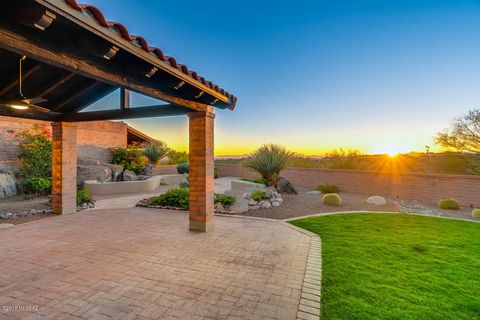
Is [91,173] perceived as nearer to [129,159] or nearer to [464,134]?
[129,159]

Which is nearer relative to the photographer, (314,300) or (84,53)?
(84,53)

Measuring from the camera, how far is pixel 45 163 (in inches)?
395

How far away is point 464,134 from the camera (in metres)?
13.0

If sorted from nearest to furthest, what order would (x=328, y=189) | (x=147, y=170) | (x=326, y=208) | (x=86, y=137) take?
(x=326, y=208) < (x=328, y=189) < (x=86, y=137) < (x=147, y=170)

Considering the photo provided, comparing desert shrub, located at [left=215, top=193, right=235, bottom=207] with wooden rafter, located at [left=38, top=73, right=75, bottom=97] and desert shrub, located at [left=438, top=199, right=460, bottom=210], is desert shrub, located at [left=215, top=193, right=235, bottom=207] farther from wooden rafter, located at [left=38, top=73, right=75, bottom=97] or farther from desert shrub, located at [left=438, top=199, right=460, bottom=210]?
desert shrub, located at [left=438, top=199, right=460, bottom=210]

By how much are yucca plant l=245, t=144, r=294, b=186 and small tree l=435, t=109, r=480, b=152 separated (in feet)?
34.0

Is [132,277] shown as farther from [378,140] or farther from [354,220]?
[378,140]

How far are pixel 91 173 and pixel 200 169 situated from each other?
367 inches

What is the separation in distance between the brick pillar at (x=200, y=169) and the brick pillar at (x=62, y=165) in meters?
4.20

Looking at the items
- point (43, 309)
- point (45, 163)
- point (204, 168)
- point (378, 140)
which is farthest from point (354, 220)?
point (45, 163)

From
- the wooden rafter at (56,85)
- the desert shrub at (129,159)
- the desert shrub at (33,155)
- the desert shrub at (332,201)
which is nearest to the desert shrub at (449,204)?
the desert shrub at (332,201)

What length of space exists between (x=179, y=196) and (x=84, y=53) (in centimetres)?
601

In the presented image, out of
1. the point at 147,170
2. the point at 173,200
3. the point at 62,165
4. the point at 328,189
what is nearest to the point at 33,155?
the point at 62,165

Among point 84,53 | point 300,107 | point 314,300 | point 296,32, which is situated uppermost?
point 296,32
